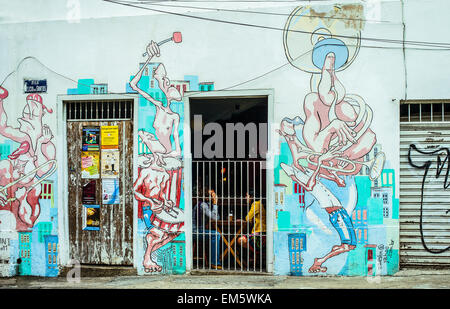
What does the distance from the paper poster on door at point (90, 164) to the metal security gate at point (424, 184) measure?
4674 millimetres

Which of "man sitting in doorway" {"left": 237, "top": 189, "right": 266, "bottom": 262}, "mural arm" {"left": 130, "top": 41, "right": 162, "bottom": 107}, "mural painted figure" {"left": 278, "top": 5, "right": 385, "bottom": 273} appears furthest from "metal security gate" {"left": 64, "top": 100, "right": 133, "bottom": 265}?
"mural painted figure" {"left": 278, "top": 5, "right": 385, "bottom": 273}

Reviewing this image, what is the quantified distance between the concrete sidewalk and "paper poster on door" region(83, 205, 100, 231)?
0.79 m

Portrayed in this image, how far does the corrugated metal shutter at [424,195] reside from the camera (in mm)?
6297

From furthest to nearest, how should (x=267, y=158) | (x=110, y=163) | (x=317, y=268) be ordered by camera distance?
(x=110, y=163) → (x=267, y=158) → (x=317, y=268)

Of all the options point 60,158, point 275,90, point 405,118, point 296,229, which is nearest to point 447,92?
point 405,118

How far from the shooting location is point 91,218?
691 centimetres

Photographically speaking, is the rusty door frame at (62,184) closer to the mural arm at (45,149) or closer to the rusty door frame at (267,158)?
the mural arm at (45,149)

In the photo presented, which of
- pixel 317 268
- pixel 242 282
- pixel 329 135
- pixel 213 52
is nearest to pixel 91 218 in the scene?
pixel 242 282

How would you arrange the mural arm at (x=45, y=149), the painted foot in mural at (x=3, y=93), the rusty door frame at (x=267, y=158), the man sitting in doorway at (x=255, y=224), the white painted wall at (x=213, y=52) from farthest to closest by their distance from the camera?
the painted foot in mural at (x=3, y=93) < the mural arm at (x=45, y=149) < the man sitting in doorway at (x=255, y=224) < the rusty door frame at (x=267, y=158) < the white painted wall at (x=213, y=52)

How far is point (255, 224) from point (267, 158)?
103cm

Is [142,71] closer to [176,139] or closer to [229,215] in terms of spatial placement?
[176,139]

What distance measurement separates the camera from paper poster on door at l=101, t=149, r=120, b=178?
6.84 metres

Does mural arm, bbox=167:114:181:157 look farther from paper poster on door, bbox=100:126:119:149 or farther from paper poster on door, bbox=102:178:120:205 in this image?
paper poster on door, bbox=102:178:120:205

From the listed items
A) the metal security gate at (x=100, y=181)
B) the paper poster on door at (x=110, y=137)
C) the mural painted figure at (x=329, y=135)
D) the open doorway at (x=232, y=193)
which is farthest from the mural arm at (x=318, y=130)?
the paper poster on door at (x=110, y=137)
